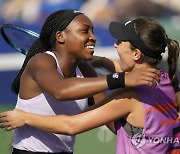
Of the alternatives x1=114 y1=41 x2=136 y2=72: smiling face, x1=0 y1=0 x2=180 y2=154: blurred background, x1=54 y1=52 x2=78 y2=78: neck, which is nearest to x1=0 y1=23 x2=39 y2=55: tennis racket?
x1=54 y1=52 x2=78 y2=78: neck

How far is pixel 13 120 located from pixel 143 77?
0.71m

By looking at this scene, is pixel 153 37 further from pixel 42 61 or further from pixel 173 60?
pixel 42 61

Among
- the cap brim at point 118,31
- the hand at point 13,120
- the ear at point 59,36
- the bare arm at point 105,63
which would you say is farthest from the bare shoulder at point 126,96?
the bare arm at point 105,63

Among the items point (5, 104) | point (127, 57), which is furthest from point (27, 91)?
point (5, 104)

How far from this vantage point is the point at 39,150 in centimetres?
316

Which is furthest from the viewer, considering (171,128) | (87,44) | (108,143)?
(108,143)

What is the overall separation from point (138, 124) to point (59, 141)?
0.71 m

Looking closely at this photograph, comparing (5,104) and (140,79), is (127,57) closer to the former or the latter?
(140,79)

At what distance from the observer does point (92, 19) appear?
6.01 meters

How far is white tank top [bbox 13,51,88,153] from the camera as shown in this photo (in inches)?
122

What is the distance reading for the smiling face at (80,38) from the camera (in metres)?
3.09

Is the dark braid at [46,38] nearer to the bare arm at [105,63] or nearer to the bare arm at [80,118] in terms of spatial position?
the bare arm at [105,63]

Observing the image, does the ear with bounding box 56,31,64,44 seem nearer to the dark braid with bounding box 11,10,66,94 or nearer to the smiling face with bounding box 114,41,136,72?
the dark braid with bounding box 11,10,66,94

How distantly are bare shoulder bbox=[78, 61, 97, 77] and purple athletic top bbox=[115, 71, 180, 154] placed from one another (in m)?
0.68
